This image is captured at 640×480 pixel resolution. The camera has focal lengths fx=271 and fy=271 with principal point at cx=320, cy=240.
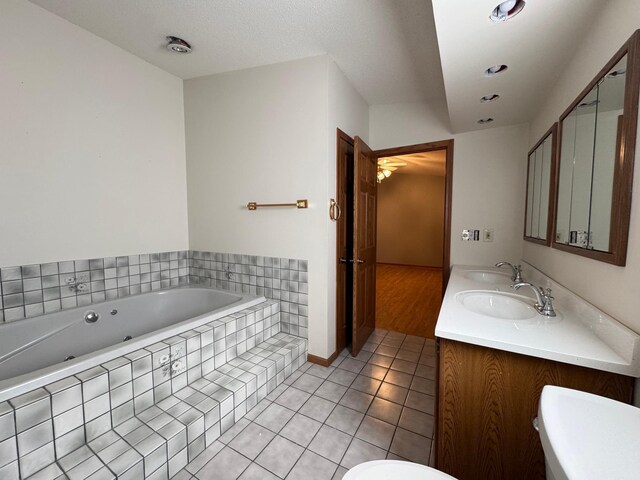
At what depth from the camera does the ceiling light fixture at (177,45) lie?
201 centimetres

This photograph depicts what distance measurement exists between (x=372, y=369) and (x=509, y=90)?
223 cm

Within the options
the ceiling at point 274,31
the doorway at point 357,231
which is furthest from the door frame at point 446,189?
the ceiling at point 274,31

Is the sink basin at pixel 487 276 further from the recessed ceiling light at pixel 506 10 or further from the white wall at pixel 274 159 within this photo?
the recessed ceiling light at pixel 506 10

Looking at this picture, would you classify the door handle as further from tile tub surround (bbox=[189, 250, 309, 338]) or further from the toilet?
the toilet

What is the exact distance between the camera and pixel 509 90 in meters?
1.73

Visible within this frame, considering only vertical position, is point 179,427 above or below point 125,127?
below

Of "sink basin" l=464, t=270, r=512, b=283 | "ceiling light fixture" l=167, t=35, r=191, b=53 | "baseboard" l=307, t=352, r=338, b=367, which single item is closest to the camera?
"ceiling light fixture" l=167, t=35, r=191, b=53

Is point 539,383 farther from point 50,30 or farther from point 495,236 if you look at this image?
point 50,30

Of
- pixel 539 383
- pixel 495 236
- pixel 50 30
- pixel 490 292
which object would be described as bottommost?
pixel 539 383

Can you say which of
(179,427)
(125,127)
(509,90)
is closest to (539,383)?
(179,427)

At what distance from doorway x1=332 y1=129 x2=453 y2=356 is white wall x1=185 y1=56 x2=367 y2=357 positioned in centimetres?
16

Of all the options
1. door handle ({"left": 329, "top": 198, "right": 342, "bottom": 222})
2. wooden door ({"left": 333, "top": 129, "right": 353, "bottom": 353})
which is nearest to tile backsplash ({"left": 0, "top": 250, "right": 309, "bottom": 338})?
wooden door ({"left": 333, "top": 129, "right": 353, "bottom": 353})

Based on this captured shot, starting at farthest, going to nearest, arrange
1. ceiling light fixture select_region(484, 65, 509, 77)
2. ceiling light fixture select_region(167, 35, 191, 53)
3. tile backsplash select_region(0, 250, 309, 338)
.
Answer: ceiling light fixture select_region(167, 35, 191, 53)
tile backsplash select_region(0, 250, 309, 338)
ceiling light fixture select_region(484, 65, 509, 77)

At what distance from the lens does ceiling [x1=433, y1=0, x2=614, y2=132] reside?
3.48 feet
